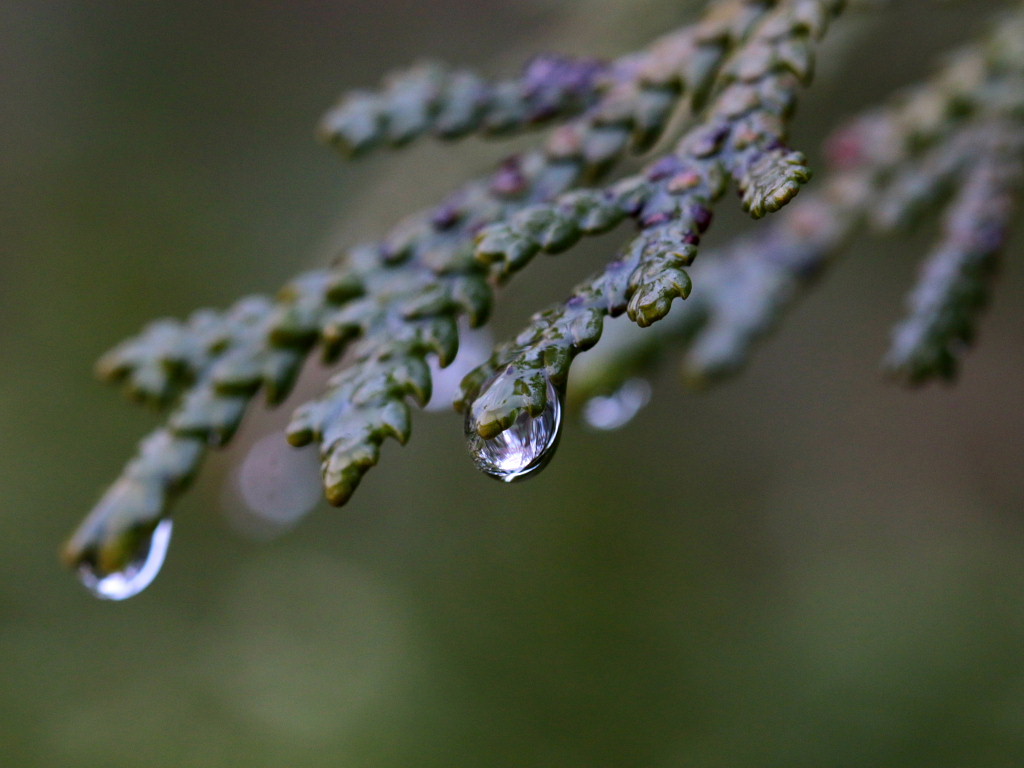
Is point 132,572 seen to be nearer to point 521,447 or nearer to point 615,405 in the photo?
point 521,447

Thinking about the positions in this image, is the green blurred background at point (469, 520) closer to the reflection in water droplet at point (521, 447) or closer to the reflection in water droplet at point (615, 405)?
the reflection in water droplet at point (615, 405)

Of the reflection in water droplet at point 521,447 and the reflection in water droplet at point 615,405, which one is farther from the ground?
the reflection in water droplet at point 615,405

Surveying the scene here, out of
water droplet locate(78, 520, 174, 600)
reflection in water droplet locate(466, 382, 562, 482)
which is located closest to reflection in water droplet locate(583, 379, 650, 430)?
reflection in water droplet locate(466, 382, 562, 482)

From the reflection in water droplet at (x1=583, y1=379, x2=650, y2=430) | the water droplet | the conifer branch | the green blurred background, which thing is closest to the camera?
the conifer branch

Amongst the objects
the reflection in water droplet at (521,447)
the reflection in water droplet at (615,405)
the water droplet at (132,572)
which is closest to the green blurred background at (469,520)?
the reflection in water droplet at (615,405)

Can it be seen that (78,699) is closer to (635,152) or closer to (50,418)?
(50,418)

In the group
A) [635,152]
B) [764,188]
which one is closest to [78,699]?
[635,152]

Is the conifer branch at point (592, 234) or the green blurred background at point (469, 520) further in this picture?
the green blurred background at point (469, 520)

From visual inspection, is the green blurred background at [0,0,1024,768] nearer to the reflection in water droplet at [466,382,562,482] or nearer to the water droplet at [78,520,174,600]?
the water droplet at [78,520,174,600]
